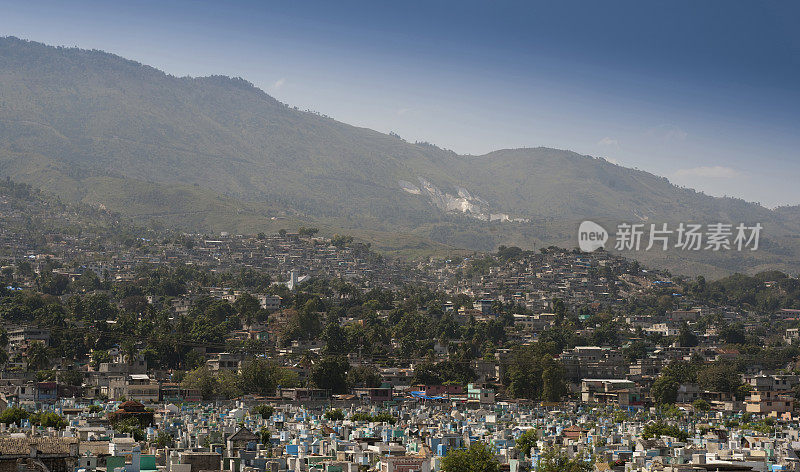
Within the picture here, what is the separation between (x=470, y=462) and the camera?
31.9 m

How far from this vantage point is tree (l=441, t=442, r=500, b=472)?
31531 mm

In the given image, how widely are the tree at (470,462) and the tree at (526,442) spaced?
4.47 meters

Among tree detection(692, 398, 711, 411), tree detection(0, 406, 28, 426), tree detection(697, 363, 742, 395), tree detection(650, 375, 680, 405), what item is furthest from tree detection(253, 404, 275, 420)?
tree detection(697, 363, 742, 395)

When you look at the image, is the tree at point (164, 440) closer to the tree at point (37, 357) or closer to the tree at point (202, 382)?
the tree at point (202, 382)

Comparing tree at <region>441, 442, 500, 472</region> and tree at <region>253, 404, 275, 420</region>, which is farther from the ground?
tree at <region>441, 442, 500, 472</region>

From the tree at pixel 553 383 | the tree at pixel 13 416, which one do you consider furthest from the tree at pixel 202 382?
the tree at pixel 13 416

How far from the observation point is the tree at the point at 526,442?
38.0 metres

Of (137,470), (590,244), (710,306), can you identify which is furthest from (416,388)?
(590,244)

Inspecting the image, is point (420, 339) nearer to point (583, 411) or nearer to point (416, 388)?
point (416, 388)

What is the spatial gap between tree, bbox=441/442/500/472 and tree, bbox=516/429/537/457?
176 inches

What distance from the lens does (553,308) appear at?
119625 mm

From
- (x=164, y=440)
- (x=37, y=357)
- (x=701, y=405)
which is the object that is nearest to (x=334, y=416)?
(x=164, y=440)

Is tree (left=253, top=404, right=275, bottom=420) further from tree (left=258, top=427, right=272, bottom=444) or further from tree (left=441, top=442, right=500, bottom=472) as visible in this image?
tree (left=441, top=442, right=500, bottom=472)

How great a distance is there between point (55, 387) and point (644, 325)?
65.9m
